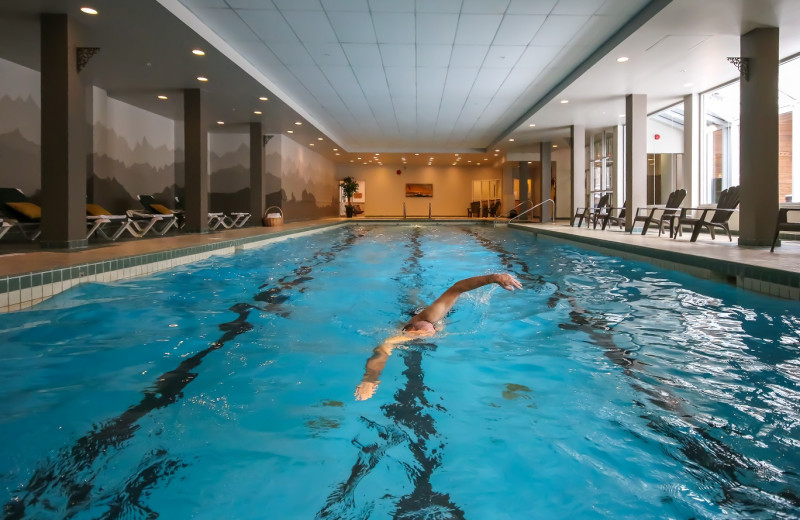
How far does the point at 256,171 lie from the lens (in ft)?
48.7

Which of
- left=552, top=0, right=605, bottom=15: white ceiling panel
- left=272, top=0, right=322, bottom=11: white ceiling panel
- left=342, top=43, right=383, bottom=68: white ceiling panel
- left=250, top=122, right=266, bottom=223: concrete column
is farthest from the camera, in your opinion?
left=250, top=122, right=266, bottom=223: concrete column

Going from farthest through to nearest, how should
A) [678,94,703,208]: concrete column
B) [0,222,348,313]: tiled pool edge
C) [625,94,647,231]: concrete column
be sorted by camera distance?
[678,94,703,208]: concrete column < [625,94,647,231]: concrete column < [0,222,348,313]: tiled pool edge

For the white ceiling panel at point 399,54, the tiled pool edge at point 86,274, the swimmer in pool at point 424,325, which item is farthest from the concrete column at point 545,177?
the swimmer in pool at point 424,325

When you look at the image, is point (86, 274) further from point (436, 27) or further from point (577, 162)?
point (577, 162)

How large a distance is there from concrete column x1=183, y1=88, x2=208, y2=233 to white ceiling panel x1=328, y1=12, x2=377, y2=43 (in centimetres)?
410

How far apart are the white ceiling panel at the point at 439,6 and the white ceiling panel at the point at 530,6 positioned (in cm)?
69

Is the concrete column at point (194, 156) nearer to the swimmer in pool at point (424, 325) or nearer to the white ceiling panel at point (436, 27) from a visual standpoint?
the white ceiling panel at point (436, 27)

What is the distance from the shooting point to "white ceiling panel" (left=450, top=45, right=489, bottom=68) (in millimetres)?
8625

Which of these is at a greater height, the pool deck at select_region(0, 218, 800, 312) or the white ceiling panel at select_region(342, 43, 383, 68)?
the white ceiling panel at select_region(342, 43, 383, 68)

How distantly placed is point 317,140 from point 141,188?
23.0 ft

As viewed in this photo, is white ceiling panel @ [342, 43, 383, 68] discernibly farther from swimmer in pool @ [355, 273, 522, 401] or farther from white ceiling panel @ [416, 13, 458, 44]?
swimmer in pool @ [355, 273, 522, 401]

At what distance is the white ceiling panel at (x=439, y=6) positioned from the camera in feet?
21.9

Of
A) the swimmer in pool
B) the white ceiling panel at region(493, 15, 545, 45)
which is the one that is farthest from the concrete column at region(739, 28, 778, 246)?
the swimmer in pool

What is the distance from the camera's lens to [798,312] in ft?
13.0
